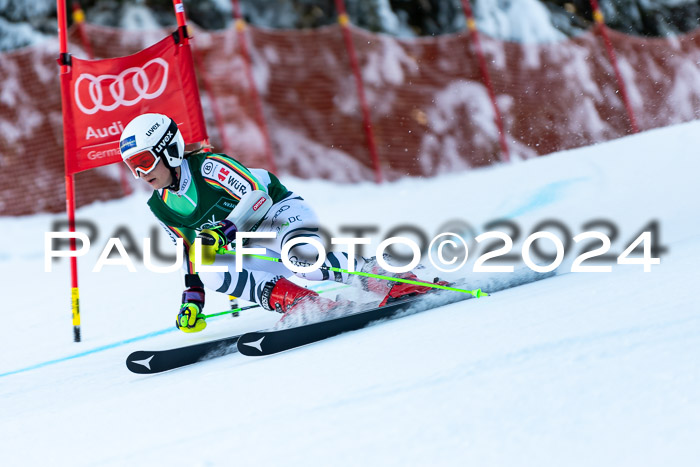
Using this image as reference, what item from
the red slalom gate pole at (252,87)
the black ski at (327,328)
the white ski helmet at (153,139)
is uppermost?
the red slalom gate pole at (252,87)

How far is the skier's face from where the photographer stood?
324 centimetres

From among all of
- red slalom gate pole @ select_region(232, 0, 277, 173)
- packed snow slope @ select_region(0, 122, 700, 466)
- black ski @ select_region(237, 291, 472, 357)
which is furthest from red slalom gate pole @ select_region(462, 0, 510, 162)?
black ski @ select_region(237, 291, 472, 357)

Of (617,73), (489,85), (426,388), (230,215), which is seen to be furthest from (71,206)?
(617,73)

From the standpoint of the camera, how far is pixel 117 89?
4320 millimetres

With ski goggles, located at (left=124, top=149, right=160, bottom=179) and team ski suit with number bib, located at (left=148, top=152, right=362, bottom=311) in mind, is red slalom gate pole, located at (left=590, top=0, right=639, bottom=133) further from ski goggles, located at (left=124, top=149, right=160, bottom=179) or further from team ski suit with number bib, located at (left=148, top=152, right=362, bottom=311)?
ski goggles, located at (left=124, top=149, right=160, bottom=179)

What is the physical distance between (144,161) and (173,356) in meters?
0.82

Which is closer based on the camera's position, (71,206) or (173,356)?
(173,356)

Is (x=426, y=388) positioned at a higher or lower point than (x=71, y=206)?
lower

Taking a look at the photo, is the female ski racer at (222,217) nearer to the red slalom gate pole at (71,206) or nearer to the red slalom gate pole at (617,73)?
the red slalom gate pole at (71,206)

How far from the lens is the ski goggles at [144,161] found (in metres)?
3.19

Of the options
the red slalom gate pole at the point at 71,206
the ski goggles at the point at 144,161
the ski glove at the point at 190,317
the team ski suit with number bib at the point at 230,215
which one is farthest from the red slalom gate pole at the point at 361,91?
the ski goggles at the point at 144,161

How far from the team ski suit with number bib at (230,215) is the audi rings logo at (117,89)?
1090 millimetres

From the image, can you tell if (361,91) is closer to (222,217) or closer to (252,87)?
(252,87)

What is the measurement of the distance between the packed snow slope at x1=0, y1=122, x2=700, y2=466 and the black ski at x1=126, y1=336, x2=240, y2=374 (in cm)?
6
